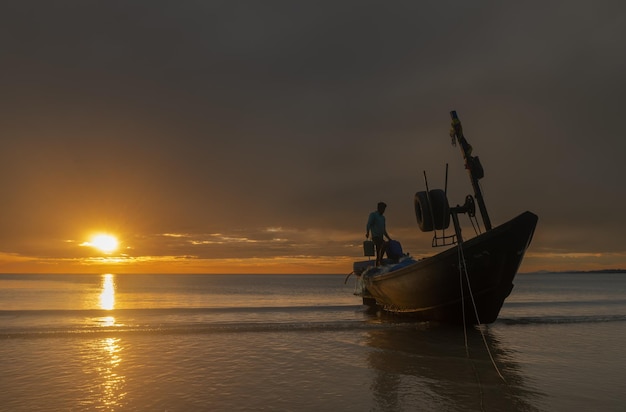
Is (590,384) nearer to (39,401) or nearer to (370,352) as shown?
(370,352)

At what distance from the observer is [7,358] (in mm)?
8984

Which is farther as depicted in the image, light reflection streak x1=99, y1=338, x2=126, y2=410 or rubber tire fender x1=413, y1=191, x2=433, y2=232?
rubber tire fender x1=413, y1=191, x2=433, y2=232

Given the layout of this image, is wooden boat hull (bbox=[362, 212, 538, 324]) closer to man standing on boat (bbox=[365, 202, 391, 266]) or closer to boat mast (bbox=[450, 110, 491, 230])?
boat mast (bbox=[450, 110, 491, 230])

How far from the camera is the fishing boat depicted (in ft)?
35.3

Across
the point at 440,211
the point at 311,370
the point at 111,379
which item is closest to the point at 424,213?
the point at 440,211

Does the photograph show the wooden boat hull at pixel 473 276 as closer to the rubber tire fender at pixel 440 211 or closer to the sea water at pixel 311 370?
the sea water at pixel 311 370

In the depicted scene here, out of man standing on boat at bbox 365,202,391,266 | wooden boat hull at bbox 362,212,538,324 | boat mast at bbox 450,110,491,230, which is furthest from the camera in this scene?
man standing on boat at bbox 365,202,391,266

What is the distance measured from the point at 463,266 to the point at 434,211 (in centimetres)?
200

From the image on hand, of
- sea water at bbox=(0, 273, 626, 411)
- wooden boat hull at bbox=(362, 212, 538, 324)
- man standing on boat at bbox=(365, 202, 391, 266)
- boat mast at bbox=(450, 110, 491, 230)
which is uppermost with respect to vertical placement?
boat mast at bbox=(450, 110, 491, 230)

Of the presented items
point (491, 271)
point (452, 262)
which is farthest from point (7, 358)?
point (491, 271)

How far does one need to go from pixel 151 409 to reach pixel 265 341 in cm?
592

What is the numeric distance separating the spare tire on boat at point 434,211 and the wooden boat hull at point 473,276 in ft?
4.34

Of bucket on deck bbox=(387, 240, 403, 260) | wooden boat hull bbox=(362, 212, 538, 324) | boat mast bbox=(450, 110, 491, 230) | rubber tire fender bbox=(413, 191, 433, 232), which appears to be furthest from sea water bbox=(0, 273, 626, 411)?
bucket on deck bbox=(387, 240, 403, 260)

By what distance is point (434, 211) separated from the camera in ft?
40.5
